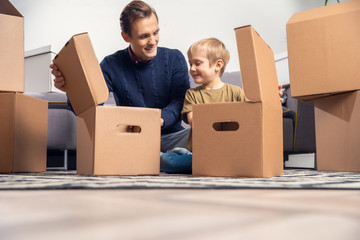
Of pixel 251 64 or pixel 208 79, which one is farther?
pixel 208 79

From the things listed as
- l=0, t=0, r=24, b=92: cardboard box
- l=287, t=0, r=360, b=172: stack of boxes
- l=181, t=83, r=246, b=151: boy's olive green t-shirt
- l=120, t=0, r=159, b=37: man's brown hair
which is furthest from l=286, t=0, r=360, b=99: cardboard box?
l=0, t=0, r=24, b=92: cardboard box

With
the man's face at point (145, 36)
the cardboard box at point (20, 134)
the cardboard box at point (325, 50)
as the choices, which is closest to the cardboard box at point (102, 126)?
the cardboard box at point (20, 134)

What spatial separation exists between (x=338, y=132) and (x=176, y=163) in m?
Answer: 0.58

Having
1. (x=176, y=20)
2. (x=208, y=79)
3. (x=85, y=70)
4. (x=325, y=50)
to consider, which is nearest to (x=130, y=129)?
(x=85, y=70)

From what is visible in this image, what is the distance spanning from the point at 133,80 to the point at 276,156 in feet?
2.28

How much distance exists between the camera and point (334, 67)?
1.17 metres

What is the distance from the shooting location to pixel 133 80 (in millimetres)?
1439

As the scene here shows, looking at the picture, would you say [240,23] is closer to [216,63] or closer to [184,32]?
[184,32]

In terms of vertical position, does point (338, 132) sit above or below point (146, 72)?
below

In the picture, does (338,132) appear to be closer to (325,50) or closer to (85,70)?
(325,50)

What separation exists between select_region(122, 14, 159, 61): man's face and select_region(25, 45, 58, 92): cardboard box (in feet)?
2.97

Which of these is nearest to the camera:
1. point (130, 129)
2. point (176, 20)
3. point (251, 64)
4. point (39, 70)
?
point (251, 64)

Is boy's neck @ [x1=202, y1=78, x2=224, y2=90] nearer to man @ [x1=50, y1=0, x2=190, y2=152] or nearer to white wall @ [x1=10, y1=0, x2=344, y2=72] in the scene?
man @ [x1=50, y1=0, x2=190, y2=152]

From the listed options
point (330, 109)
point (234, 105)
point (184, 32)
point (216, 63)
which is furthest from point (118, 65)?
point (184, 32)
